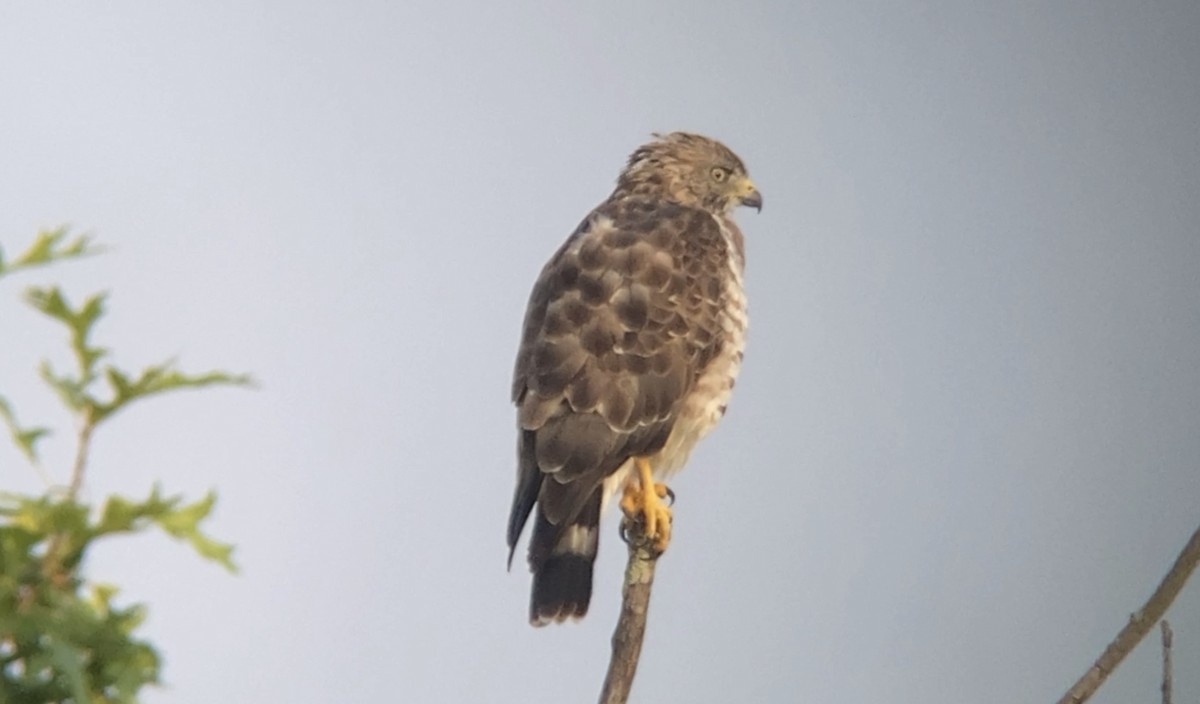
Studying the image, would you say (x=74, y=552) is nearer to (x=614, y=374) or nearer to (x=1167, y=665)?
(x=1167, y=665)

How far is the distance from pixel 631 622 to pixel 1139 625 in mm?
1219

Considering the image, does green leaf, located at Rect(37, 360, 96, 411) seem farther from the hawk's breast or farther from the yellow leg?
the hawk's breast

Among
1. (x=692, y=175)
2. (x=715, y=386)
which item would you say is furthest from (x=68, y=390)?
(x=692, y=175)

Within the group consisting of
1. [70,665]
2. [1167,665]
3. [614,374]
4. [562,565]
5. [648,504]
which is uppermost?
[614,374]

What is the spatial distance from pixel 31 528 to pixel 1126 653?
2322mm

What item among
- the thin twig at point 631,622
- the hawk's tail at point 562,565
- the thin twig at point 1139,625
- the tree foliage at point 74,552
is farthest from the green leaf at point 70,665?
the hawk's tail at point 562,565

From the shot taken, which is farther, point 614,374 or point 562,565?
point 614,374

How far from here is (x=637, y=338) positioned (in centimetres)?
484

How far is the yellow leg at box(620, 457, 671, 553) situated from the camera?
15.2 feet

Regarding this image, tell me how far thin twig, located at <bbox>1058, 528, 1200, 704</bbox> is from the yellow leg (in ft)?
6.10

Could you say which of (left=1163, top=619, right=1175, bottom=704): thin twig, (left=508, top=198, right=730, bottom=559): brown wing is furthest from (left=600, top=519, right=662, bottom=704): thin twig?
(left=1163, top=619, right=1175, bottom=704): thin twig

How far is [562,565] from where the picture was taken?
453cm

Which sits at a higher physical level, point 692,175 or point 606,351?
point 692,175

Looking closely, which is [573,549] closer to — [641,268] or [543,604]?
[543,604]
